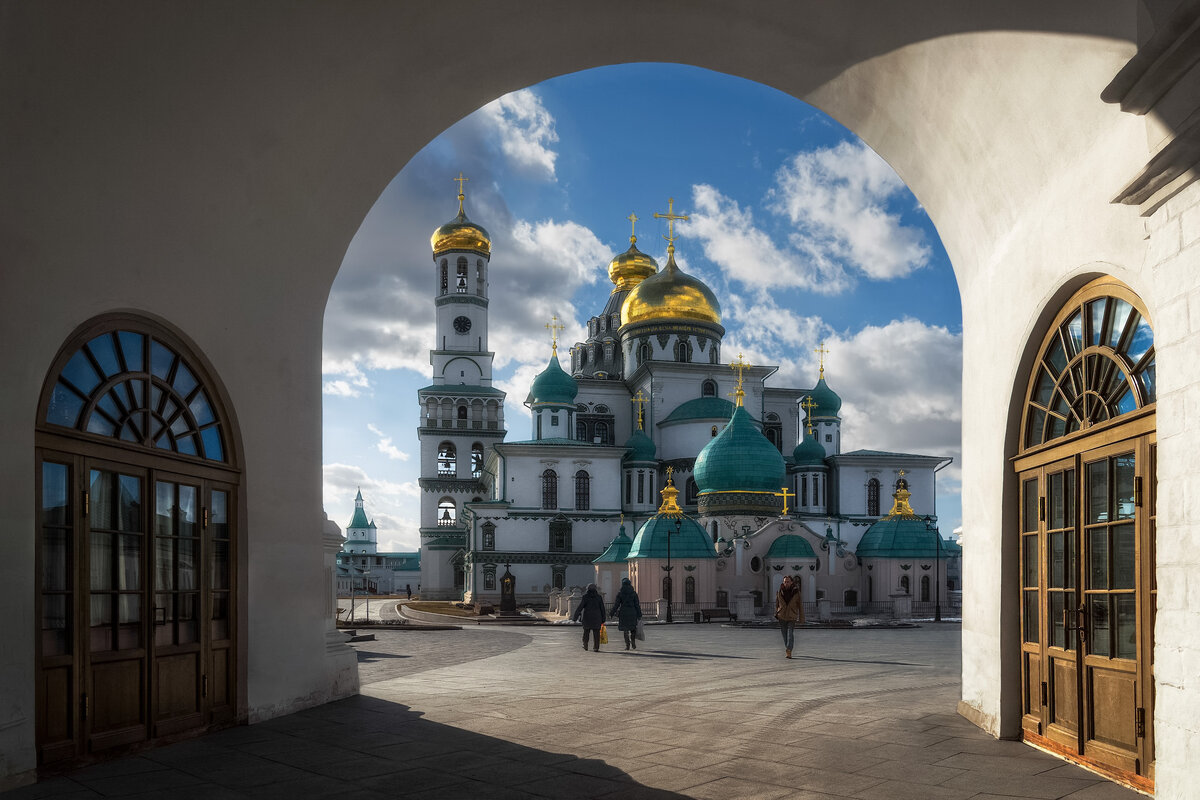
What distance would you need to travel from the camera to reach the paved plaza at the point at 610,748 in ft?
21.0

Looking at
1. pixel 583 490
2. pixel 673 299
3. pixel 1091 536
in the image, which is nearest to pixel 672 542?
pixel 583 490

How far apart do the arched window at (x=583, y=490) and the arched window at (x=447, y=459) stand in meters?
10.5

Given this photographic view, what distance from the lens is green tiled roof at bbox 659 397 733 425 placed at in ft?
176

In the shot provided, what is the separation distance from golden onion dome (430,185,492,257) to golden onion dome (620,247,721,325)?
30.4ft

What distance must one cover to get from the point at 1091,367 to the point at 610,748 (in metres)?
4.33

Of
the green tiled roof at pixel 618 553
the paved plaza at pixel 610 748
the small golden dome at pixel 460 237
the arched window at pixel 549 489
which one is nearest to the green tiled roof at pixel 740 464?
the green tiled roof at pixel 618 553

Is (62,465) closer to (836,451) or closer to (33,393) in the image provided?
(33,393)

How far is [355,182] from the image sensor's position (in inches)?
383

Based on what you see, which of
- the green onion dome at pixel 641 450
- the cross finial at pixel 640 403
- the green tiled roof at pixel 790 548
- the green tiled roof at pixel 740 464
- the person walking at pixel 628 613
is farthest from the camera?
the cross finial at pixel 640 403

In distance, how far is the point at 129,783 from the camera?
21.3 feet

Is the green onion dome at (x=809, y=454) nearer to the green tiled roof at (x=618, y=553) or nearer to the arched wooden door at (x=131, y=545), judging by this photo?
the green tiled roof at (x=618, y=553)

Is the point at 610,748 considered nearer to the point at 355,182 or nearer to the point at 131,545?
the point at 131,545

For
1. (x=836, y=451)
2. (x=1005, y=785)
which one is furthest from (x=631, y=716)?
(x=836, y=451)

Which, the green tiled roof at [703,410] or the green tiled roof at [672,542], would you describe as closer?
the green tiled roof at [672,542]
